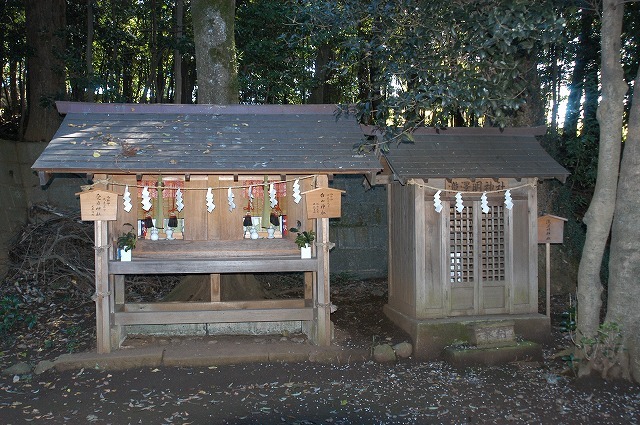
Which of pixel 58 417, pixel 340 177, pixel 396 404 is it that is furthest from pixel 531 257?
pixel 58 417

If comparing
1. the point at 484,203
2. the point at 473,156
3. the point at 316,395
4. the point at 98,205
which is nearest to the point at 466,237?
the point at 484,203

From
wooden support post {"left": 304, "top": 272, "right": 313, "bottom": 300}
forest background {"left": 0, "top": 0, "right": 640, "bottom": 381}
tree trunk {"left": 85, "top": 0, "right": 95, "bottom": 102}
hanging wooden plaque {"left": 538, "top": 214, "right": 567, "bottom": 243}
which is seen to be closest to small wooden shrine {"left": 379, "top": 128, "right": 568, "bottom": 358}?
hanging wooden plaque {"left": 538, "top": 214, "right": 567, "bottom": 243}

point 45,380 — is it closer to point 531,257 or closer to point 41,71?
point 531,257

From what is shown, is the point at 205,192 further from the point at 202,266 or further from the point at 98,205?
the point at 98,205

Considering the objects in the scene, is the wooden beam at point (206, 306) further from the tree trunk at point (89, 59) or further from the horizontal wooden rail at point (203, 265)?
the tree trunk at point (89, 59)

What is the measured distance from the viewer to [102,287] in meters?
7.69

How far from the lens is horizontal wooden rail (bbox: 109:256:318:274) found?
25.6 ft

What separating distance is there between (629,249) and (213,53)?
7.46 metres

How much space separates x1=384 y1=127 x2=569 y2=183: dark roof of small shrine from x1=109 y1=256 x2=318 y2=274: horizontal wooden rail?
2.11 metres

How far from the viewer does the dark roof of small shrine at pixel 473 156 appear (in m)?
8.27

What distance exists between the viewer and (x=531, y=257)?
8.81 m

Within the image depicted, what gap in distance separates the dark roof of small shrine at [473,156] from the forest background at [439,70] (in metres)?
0.45

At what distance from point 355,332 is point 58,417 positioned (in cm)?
461

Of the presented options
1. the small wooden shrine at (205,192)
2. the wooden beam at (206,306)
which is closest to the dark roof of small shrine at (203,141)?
the small wooden shrine at (205,192)
